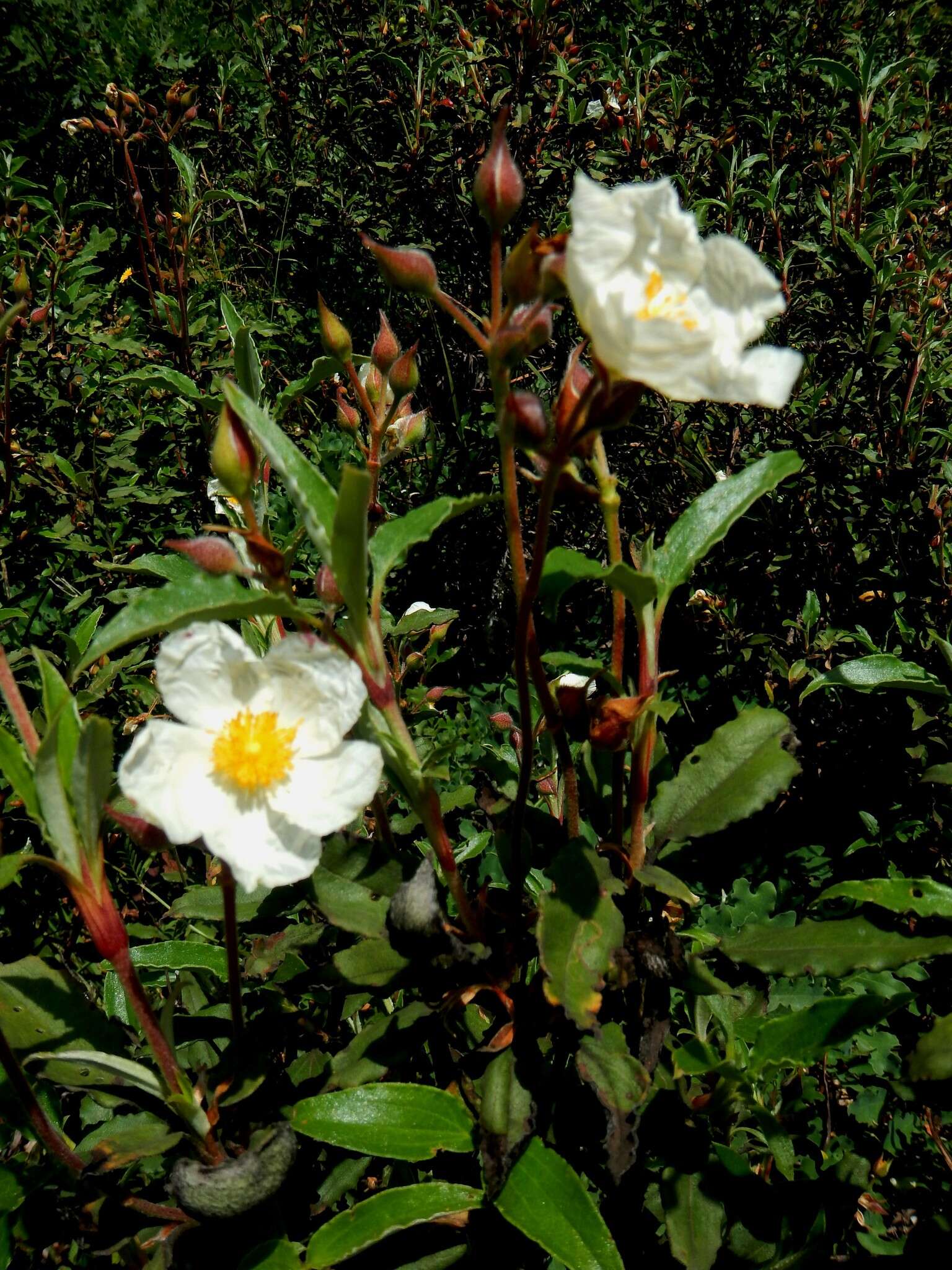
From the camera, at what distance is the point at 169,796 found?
0.86m

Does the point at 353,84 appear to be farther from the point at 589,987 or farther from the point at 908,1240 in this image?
the point at 908,1240

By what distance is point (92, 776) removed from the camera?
2.57ft

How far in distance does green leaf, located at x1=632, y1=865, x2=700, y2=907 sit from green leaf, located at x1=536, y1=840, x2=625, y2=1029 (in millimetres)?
52

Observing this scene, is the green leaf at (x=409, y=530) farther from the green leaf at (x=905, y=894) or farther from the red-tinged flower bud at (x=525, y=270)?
the green leaf at (x=905, y=894)

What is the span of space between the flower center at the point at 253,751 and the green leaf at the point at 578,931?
11.2 inches

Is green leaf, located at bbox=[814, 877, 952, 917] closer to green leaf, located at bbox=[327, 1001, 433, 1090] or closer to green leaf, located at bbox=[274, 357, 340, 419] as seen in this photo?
green leaf, located at bbox=[327, 1001, 433, 1090]

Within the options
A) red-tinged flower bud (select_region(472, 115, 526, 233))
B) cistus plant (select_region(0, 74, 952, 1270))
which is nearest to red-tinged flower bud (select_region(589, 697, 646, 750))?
cistus plant (select_region(0, 74, 952, 1270))

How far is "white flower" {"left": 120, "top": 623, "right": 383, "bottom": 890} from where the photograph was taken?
83 centimetres

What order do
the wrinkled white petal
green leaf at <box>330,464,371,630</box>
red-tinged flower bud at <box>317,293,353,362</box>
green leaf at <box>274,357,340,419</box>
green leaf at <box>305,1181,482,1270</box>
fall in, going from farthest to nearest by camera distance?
green leaf at <box>274,357,340,419</box>
red-tinged flower bud at <box>317,293,353,362</box>
green leaf at <box>305,1181,482,1270</box>
the wrinkled white petal
green leaf at <box>330,464,371,630</box>

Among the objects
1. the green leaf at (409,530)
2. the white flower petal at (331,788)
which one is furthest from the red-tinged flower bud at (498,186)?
the white flower petal at (331,788)

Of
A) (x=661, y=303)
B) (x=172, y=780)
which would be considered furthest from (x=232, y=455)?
(x=661, y=303)

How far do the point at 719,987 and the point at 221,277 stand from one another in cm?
386

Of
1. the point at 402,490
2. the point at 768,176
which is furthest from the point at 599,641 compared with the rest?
the point at 768,176

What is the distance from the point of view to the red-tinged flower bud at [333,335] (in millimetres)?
1064
